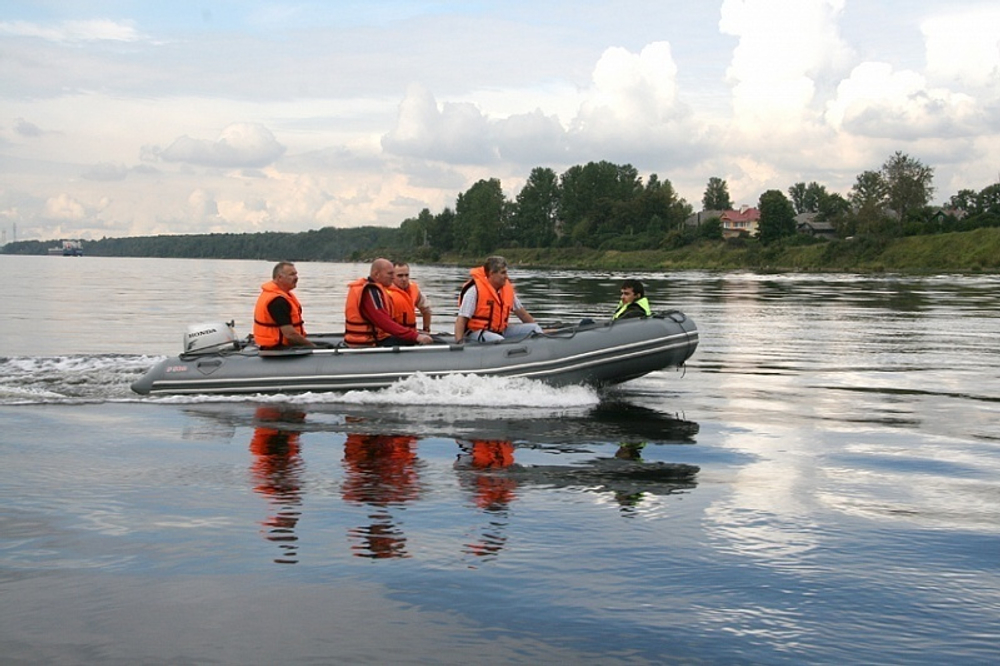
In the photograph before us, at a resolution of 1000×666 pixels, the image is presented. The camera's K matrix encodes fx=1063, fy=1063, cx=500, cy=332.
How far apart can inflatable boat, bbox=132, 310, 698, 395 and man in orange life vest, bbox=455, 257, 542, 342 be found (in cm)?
36

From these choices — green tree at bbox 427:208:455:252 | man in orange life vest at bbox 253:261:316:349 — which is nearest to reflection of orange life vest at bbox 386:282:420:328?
man in orange life vest at bbox 253:261:316:349

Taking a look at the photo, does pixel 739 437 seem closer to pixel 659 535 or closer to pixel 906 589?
pixel 659 535

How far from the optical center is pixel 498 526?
673cm

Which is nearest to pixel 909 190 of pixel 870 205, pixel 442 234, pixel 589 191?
pixel 870 205

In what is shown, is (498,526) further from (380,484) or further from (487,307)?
(487,307)

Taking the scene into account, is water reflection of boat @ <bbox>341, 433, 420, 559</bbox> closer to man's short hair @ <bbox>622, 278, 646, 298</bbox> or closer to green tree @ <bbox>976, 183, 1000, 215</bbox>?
man's short hair @ <bbox>622, 278, 646, 298</bbox>

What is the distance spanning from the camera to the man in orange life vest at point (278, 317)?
12562mm

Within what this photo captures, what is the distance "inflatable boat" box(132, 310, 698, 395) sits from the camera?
12.3m

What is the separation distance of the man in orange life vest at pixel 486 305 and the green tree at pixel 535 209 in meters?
135

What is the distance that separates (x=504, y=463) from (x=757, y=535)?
8.86 ft

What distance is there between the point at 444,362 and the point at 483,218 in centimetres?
13911

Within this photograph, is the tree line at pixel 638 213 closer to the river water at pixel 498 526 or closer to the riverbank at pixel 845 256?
the riverbank at pixel 845 256

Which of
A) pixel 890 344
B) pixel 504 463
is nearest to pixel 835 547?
pixel 504 463

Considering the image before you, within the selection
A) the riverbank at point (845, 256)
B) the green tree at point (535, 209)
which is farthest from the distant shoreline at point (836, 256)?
the green tree at point (535, 209)
